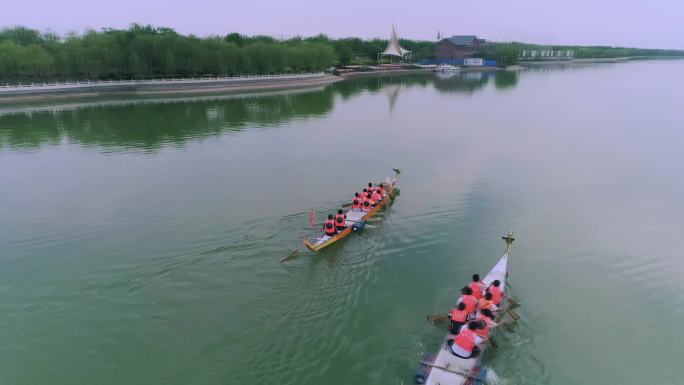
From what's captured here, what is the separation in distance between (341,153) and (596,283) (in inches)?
717

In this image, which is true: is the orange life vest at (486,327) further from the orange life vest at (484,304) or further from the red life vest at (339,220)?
the red life vest at (339,220)

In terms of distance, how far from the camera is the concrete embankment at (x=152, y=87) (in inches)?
2023

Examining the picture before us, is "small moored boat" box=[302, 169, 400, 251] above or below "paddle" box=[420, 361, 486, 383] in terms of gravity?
above

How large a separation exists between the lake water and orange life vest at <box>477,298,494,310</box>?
1082 millimetres

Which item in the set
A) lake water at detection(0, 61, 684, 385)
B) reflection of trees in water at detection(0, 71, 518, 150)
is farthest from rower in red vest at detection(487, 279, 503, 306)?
reflection of trees in water at detection(0, 71, 518, 150)

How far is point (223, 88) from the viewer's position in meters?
65.1

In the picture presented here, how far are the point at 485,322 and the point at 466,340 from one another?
2.58 ft

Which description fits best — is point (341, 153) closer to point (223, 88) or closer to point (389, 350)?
point (389, 350)

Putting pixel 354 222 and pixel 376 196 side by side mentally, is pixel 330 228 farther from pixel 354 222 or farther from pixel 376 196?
pixel 376 196

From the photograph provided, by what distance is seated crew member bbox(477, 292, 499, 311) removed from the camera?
10742 mm

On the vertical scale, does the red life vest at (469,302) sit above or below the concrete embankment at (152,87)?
below

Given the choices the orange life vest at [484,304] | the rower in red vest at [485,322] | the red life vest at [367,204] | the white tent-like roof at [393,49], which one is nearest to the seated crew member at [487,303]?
the orange life vest at [484,304]

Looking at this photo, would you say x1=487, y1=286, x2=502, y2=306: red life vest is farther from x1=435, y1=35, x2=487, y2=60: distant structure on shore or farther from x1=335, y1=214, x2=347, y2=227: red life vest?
x1=435, y1=35, x2=487, y2=60: distant structure on shore

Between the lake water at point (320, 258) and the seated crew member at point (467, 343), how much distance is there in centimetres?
74
